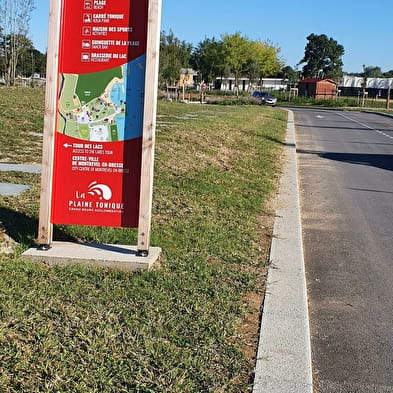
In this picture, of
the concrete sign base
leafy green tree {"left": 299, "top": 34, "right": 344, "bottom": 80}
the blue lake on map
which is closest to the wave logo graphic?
the concrete sign base

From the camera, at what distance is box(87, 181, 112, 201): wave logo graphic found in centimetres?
499

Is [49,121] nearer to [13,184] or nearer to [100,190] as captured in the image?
[100,190]

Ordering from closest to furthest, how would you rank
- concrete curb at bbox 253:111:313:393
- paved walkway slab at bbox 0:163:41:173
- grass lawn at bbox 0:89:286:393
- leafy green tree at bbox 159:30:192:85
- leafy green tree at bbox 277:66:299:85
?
grass lawn at bbox 0:89:286:393, concrete curb at bbox 253:111:313:393, paved walkway slab at bbox 0:163:41:173, leafy green tree at bbox 159:30:192:85, leafy green tree at bbox 277:66:299:85

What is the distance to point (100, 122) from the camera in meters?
4.92

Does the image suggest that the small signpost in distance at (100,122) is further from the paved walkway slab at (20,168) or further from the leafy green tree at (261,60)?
the leafy green tree at (261,60)

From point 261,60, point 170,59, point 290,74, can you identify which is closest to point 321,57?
point 290,74

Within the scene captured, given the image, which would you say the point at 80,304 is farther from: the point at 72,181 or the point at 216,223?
the point at 216,223

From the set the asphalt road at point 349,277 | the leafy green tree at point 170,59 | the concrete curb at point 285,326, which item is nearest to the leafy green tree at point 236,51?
the leafy green tree at point 170,59

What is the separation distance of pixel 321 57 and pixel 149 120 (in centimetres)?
13822

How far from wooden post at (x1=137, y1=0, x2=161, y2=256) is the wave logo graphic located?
11.9 inches

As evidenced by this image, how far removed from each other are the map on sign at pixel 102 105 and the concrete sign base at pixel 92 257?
3.06 ft

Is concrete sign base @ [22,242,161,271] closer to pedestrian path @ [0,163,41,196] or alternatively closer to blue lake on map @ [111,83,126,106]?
blue lake on map @ [111,83,126,106]

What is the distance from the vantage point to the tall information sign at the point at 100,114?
15.8 ft

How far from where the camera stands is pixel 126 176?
16.3 ft
